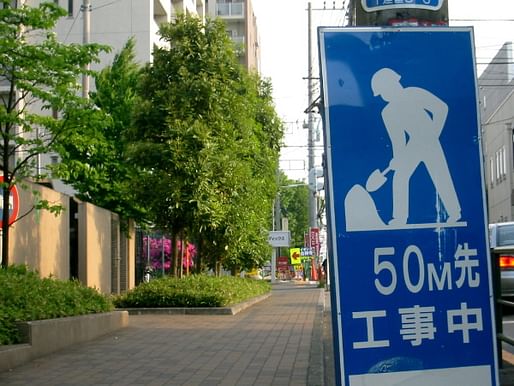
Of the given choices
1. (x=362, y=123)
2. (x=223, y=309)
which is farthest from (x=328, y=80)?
(x=223, y=309)

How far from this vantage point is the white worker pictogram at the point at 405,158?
3734mm

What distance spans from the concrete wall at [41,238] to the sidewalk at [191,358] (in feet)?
9.93

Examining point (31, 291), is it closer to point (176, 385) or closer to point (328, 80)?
point (176, 385)

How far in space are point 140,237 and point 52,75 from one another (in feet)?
67.2

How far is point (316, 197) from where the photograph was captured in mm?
41281

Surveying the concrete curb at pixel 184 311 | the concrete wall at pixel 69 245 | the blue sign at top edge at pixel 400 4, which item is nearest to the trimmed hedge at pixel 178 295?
the concrete curb at pixel 184 311

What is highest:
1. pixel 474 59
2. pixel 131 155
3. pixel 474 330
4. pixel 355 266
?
pixel 131 155

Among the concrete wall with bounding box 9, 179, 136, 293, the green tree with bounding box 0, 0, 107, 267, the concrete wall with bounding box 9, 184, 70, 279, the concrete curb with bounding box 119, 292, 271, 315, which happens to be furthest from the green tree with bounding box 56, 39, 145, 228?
the green tree with bounding box 0, 0, 107, 267

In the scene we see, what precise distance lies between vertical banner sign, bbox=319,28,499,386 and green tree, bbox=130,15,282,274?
16558 millimetres

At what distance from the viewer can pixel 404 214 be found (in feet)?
12.3

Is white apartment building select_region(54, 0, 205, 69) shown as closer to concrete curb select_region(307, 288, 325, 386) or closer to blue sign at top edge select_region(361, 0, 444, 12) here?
concrete curb select_region(307, 288, 325, 386)

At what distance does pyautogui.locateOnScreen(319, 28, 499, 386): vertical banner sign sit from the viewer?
3.70 meters

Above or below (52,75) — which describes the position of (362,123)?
below

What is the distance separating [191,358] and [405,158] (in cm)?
726
